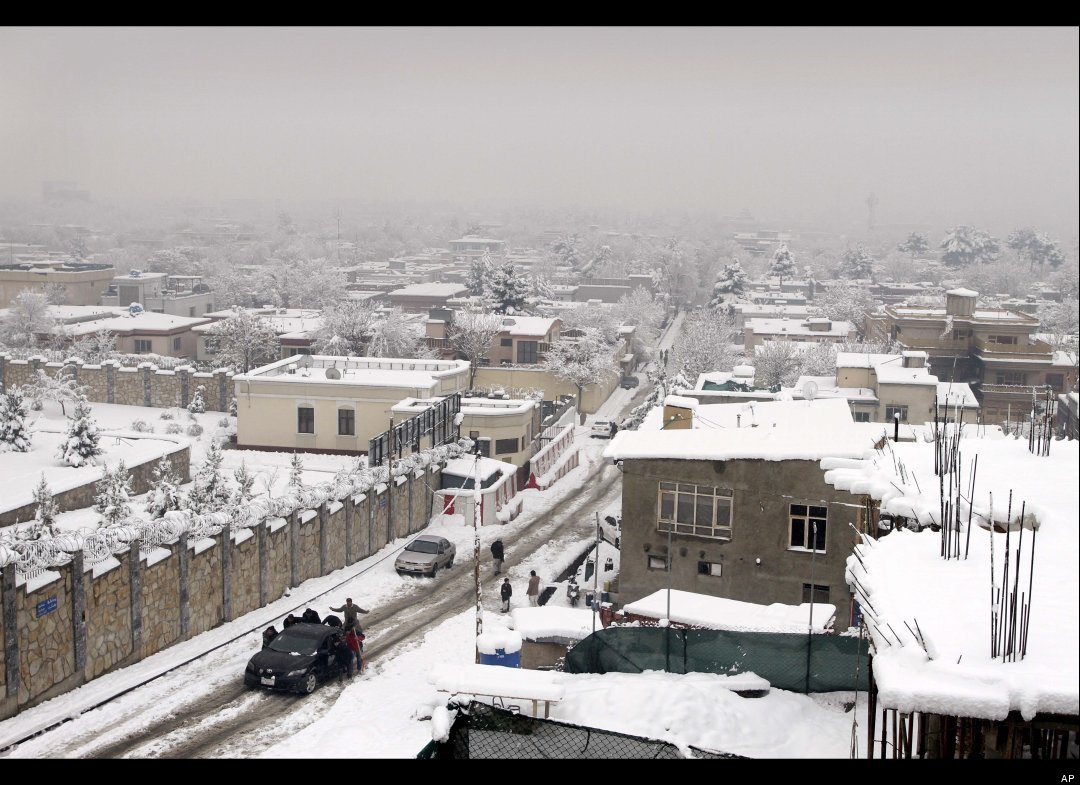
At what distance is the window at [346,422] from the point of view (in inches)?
829

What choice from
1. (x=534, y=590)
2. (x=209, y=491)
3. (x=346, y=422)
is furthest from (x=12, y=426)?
(x=534, y=590)

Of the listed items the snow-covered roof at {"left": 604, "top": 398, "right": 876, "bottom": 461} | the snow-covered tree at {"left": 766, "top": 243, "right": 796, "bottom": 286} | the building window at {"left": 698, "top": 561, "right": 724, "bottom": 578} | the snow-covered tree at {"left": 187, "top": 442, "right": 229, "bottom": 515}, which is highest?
the snow-covered tree at {"left": 766, "top": 243, "right": 796, "bottom": 286}

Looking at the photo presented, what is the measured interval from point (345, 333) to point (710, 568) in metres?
24.5

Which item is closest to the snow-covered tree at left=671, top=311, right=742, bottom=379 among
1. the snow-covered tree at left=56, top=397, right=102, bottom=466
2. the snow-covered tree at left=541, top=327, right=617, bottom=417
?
the snow-covered tree at left=541, top=327, right=617, bottom=417

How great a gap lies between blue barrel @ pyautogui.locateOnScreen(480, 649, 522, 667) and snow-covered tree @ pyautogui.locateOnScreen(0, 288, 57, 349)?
30.4 meters

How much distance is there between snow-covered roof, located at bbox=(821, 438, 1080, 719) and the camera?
2.66 m

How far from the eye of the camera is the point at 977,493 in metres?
A: 4.44

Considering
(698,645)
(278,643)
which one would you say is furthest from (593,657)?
(278,643)

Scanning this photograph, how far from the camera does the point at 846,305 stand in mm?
43969

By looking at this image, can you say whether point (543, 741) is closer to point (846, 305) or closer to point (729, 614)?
point (729, 614)

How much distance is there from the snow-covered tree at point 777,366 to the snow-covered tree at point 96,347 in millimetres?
18443

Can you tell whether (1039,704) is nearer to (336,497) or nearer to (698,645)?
(698,645)

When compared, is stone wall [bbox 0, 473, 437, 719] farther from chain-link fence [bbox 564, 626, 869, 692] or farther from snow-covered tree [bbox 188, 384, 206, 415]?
snow-covered tree [bbox 188, 384, 206, 415]

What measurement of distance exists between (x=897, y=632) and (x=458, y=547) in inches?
524
